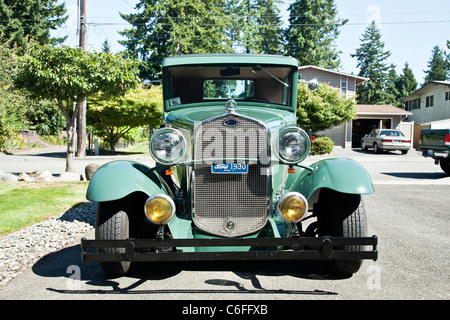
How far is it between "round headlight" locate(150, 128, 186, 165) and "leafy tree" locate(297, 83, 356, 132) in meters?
21.3

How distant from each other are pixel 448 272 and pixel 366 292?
110 centimetres

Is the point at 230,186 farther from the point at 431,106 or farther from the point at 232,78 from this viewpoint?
the point at 431,106

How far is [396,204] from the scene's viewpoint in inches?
315

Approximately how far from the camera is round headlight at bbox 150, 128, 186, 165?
3730mm

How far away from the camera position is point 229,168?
364cm

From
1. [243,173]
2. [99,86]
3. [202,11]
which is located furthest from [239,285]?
[202,11]

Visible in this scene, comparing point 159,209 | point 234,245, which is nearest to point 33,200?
point 159,209

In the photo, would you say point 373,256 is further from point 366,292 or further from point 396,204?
point 396,204

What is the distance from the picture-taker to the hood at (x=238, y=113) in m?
4.01

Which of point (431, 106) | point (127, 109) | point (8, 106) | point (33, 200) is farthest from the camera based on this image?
point (431, 106)

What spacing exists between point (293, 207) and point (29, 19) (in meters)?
37.4

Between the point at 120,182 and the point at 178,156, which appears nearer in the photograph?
the point at 120,182

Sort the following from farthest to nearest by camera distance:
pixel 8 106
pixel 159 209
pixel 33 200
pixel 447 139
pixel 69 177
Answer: pixel 8 106 < pixel 447 139 < pixel 69 177 < pixel 33 200 < pixel 159 209

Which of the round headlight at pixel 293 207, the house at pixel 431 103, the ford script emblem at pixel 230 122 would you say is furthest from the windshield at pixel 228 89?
the house at pixel 431 103
